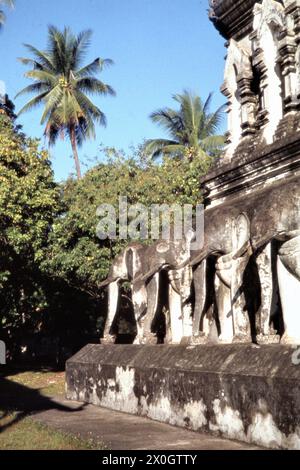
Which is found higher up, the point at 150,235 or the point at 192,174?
the point at 192,174

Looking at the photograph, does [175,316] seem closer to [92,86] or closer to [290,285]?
[290,285]

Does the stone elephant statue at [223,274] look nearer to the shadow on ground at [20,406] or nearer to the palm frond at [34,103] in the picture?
the shadow on ground at [20,406]

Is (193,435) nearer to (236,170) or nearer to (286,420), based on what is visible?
(286,420)

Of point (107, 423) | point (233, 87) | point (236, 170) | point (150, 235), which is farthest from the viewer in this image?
point (150, 235)

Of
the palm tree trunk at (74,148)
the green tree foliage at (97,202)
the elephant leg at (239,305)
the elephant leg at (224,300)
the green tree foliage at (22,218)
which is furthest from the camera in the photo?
the palm tree trunk at (74,148)

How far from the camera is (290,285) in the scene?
6023mm

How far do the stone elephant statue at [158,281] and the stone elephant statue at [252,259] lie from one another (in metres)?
0.69

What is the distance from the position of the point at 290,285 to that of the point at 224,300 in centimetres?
135

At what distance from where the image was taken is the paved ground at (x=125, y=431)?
5.56 metres

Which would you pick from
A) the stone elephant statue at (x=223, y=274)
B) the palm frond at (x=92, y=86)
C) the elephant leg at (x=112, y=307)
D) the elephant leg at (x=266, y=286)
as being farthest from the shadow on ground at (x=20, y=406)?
the palm frond at (x=92, y=86)

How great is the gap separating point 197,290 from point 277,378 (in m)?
2.52

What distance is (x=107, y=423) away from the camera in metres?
7.12

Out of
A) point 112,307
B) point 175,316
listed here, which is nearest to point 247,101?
point 175,316

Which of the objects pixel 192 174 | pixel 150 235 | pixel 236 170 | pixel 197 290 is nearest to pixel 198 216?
pixel 236 170
